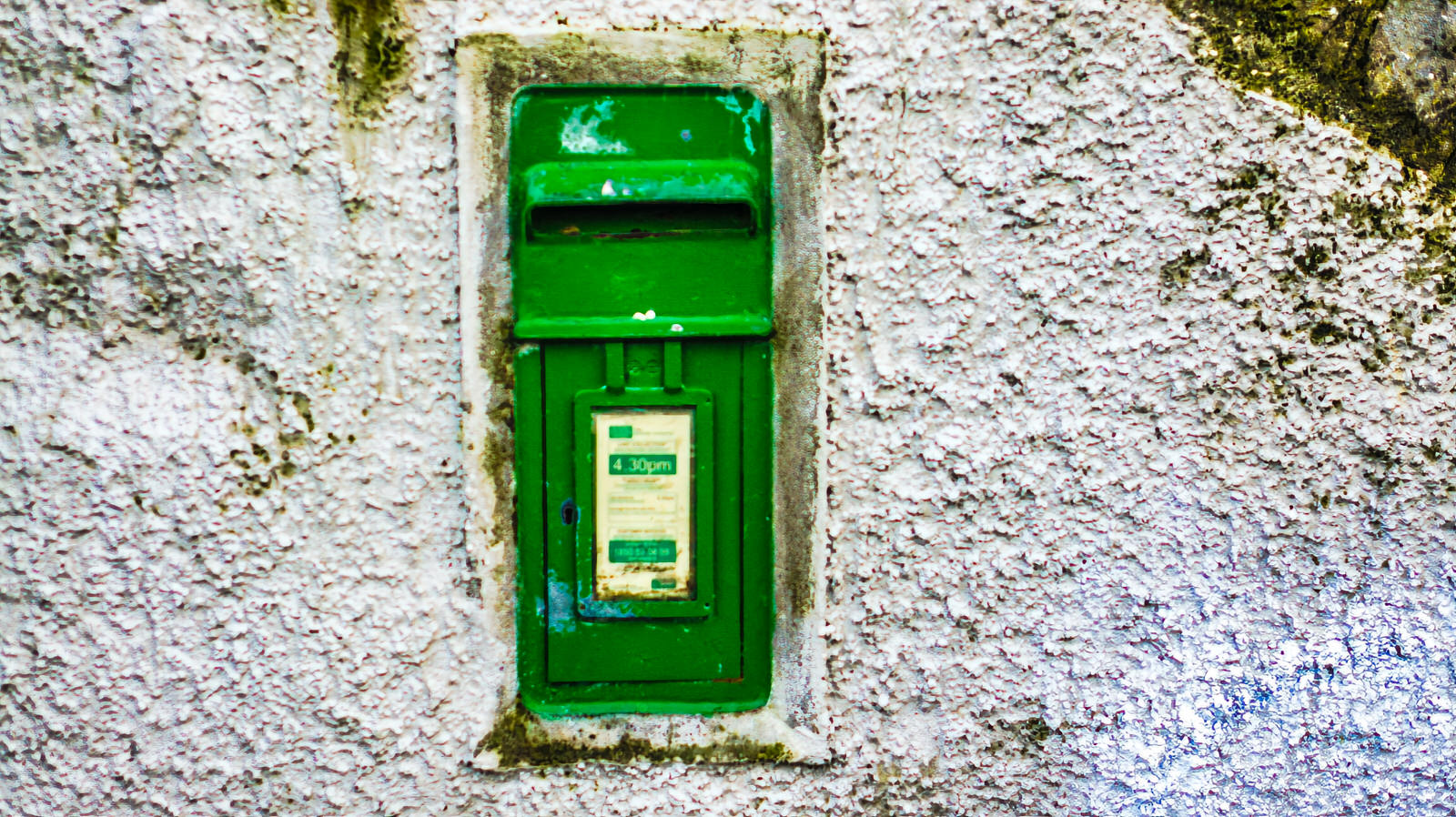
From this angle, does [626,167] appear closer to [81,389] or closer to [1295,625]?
[81,389]

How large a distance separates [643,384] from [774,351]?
0.16m

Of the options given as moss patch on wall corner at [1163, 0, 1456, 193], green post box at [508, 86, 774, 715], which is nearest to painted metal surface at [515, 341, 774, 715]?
green post box at [508, 86, 774, 715]

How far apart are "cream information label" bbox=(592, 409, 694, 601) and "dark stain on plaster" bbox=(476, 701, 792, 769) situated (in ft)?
0.65

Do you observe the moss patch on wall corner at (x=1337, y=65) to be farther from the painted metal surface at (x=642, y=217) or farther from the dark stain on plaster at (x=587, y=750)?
the dark stain on plaster at (x=587, y=750)

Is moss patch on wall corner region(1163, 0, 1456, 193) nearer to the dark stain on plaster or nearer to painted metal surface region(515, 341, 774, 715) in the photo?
painted metal surface region(515, 341, 774, 715)

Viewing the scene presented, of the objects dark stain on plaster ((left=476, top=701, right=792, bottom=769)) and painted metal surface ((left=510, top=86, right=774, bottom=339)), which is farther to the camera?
dark stain on plaster ((left=476, top=701, right=792, bottom=769))

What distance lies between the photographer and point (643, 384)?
2.89 feet

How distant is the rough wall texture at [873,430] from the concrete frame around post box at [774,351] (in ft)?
0.08

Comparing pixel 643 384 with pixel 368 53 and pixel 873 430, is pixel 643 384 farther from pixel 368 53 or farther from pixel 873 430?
pixel 368 53

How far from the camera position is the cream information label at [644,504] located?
0.88 m

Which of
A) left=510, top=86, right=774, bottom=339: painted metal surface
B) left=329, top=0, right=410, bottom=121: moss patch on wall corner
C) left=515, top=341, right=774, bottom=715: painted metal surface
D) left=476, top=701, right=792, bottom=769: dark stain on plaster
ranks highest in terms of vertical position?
left=329, top=0, right=410, bottom=121: moss patch on wall corner

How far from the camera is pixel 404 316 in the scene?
0.90 meters

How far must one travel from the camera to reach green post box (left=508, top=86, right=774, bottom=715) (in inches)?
34.0

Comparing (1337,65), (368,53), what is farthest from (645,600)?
(1337,65)
